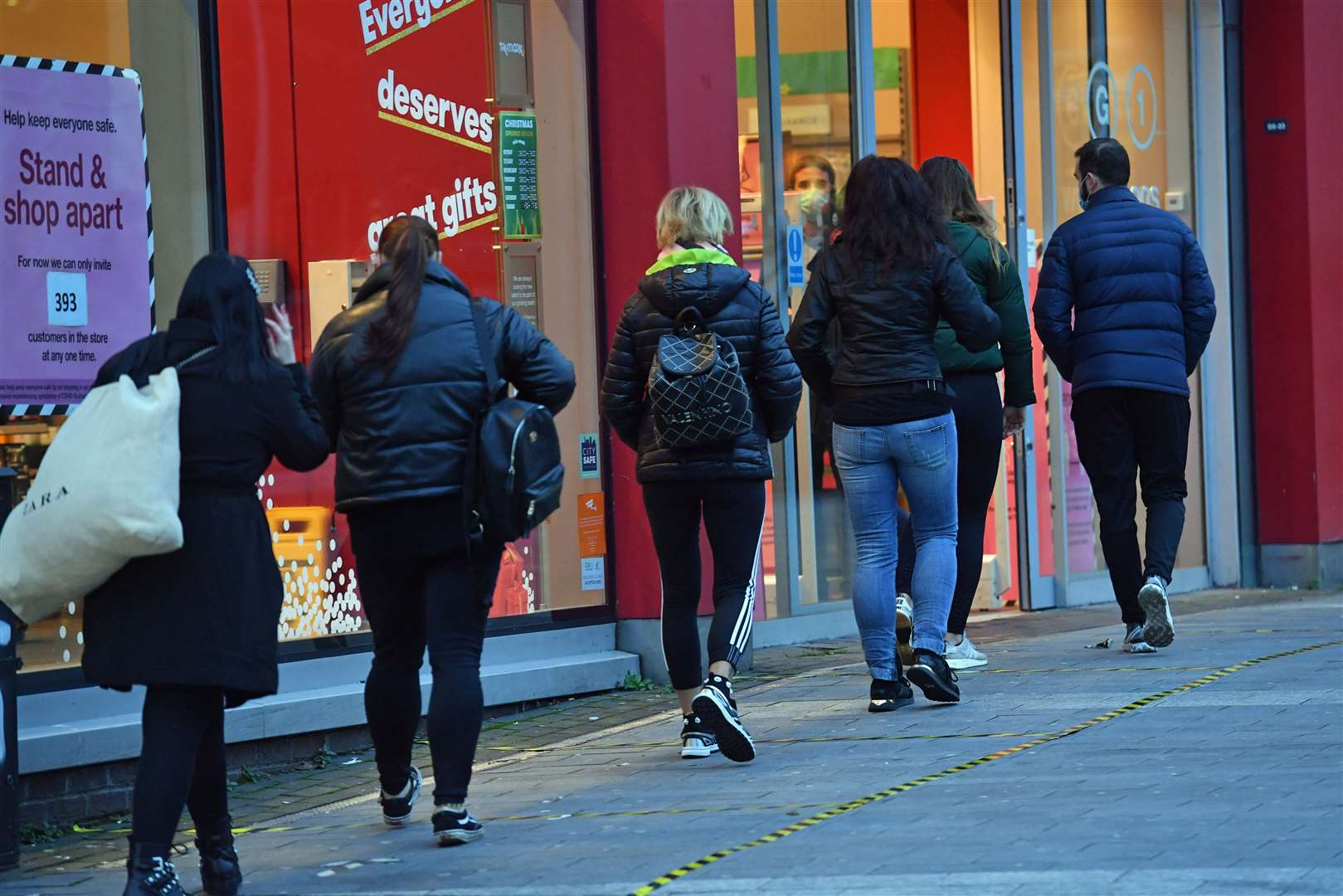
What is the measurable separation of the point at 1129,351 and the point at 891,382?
204cm

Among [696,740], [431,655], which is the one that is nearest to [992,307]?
[696,740]

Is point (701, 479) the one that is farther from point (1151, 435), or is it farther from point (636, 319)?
point (1151, 435)

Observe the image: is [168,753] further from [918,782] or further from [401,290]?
[918,782]

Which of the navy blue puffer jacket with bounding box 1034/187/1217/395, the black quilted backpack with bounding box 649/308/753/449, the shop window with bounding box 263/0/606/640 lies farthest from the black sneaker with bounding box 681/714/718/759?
the navy blue puffer jacket with bounding box 1034/187/1217/395

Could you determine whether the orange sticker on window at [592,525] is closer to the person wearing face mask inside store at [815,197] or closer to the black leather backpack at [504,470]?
the person wearing face mask inside store at [815,197]

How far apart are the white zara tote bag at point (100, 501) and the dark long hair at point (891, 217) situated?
9.83 feet

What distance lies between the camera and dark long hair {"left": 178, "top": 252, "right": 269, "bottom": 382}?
530 centimetres

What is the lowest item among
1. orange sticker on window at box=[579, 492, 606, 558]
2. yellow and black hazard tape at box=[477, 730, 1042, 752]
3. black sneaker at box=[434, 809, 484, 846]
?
Result: yellow and black hazard tape at box=[477, 730, 1042, 752]

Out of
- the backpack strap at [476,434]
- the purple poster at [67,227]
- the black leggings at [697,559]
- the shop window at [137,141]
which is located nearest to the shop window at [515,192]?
the shop window at [137,141]

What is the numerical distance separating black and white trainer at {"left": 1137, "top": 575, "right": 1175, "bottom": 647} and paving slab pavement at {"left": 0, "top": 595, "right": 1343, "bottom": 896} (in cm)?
52

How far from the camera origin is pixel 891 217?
24.3 ft

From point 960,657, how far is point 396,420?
3751 millimetres

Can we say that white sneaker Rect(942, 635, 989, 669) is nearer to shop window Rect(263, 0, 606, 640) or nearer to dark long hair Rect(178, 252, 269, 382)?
shop window Rect(263, 0, 606, 640)

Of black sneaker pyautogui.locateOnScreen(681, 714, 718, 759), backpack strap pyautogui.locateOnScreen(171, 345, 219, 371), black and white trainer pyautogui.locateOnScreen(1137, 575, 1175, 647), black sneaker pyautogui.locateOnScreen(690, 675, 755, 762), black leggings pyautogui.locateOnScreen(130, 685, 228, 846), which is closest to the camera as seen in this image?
black leggings pyautogui.locateOnScreen(130, 685, 228, 846)
